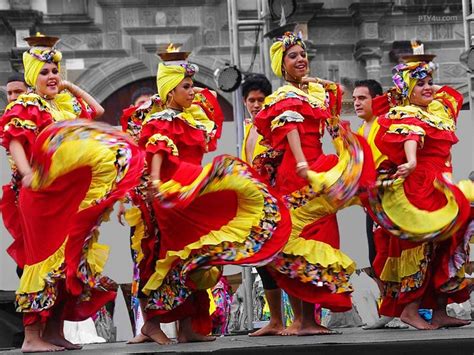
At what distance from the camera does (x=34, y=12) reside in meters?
15.5

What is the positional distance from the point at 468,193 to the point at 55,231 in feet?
7.68

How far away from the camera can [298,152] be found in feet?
23.6

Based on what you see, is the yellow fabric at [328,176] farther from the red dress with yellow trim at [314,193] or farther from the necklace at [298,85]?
the necklace at [298,85]

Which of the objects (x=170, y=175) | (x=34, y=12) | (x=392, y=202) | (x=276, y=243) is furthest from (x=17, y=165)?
(x=34, y=12)

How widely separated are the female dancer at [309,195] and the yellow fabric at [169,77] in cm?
52

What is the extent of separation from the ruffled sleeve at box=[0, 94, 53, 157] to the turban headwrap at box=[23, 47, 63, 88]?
213mm

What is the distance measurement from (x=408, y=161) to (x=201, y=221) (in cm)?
123

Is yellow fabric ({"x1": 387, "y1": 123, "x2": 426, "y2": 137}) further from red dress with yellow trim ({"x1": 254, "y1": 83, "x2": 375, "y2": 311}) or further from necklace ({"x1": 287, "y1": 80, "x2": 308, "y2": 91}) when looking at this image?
necklace ({"x1": 287, "y1": 80, "x2": 308, "y2": 91})

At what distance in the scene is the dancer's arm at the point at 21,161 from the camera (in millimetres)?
6758

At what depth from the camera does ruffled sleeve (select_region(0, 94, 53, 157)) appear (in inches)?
274

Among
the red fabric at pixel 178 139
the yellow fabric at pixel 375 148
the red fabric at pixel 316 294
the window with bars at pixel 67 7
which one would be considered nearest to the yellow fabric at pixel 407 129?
the yellow fabric at pixel 375 148

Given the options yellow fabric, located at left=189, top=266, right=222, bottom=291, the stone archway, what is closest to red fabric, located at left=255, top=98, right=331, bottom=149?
yellow fabric, located at left=189, top=266, right=222, bottom=291

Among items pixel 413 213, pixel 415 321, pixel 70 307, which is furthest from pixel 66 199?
pixel 415 321

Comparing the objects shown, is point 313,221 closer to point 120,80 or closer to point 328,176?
point 328,176
